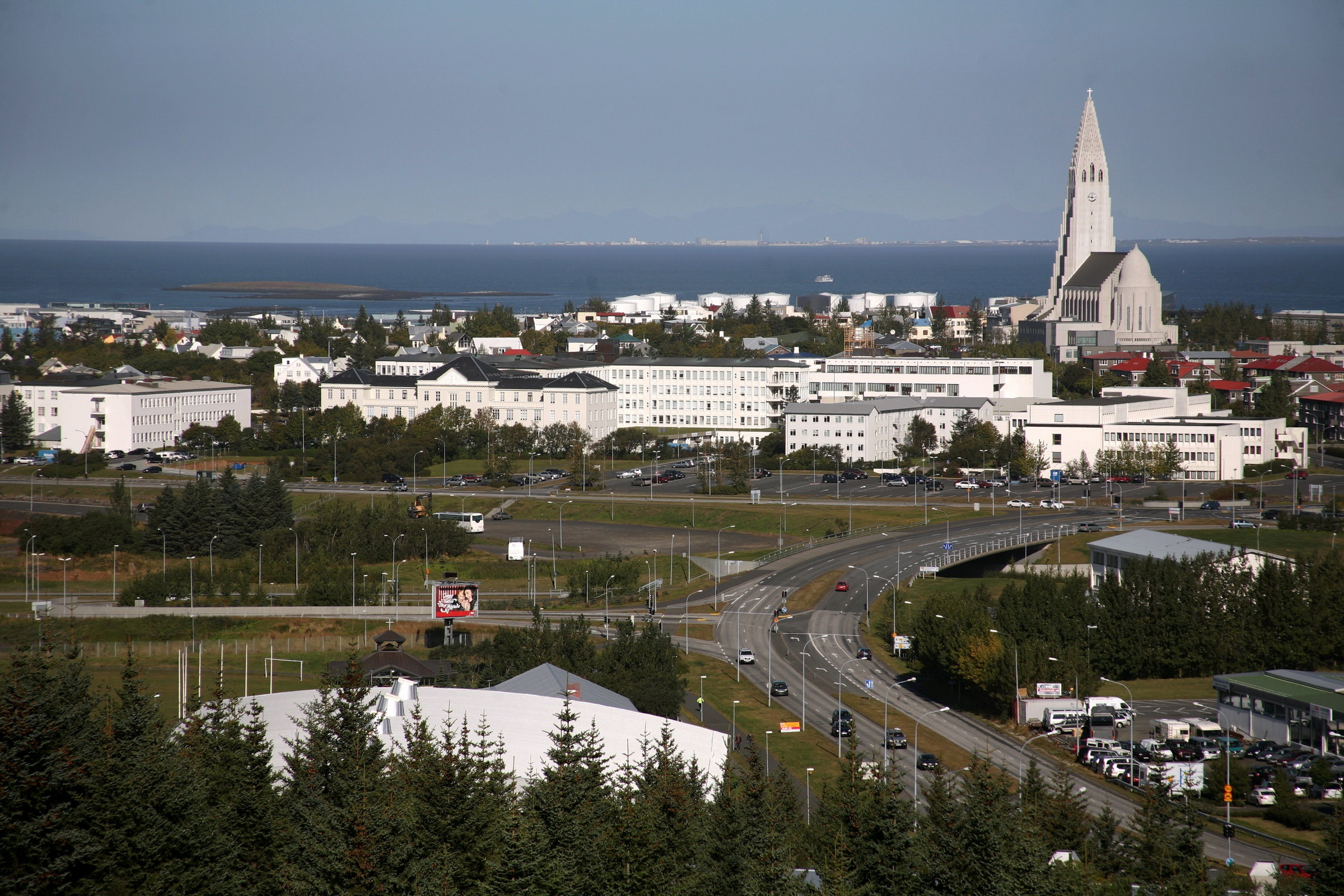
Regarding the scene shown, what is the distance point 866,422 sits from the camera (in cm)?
8688

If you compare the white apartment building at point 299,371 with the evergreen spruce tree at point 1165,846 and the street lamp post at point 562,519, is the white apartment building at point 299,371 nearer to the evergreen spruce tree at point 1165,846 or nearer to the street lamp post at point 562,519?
the street lamp post at point 562,519

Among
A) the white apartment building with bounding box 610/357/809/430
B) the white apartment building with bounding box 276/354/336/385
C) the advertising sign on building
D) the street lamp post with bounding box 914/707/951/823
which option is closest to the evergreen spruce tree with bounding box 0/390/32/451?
the white apartment building with bounding box 276/354/336/385

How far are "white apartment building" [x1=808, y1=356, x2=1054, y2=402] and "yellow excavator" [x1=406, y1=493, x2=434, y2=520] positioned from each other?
1383 inches

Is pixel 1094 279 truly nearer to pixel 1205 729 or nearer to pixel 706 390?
pixel 706 390

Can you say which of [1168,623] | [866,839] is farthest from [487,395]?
[866,839]

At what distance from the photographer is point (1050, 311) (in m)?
146

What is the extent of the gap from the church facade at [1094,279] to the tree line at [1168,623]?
8654cm

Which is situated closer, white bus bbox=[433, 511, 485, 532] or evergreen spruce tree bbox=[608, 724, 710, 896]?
evergreen spruce tree bbox=[608, 724, 710, 896]

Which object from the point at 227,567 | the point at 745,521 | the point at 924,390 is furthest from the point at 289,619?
the point at 924,390

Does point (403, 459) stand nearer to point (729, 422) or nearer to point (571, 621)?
point (729, 422)

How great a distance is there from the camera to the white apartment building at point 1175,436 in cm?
8081

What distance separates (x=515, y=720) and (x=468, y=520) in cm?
3769

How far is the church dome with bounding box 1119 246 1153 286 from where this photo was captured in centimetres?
13212

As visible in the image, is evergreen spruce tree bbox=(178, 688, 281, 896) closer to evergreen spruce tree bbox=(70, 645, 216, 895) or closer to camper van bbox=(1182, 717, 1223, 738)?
evergreen spruce tree bbox=(70, 645, 216, 895)
